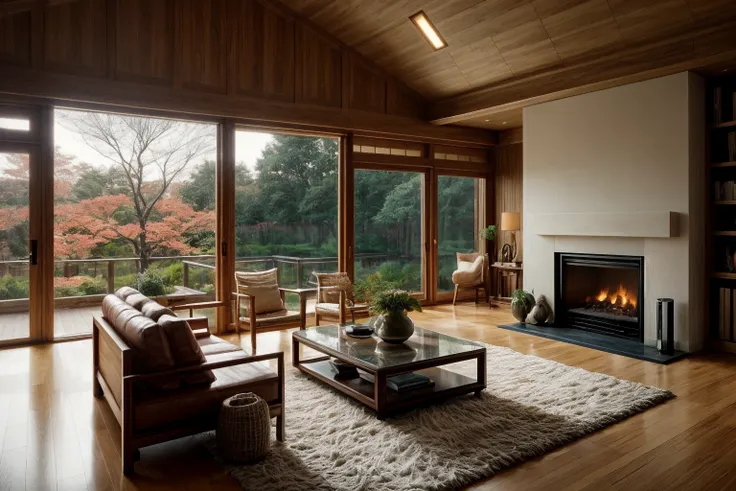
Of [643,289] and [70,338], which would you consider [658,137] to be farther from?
[70,338]

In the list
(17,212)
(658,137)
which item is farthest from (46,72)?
(658,137)

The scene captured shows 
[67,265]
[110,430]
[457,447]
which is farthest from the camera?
[67,265]

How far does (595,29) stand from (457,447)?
4.25m

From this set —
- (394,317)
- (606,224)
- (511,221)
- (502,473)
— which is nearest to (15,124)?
(394,317)

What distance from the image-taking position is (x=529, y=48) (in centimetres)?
577

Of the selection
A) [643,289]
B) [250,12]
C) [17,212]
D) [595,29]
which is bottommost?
[643,289]

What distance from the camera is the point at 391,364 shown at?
3447 mm

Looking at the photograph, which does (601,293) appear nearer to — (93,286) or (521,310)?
(521,310)

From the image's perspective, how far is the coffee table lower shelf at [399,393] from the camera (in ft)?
11.3

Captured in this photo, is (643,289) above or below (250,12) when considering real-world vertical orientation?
below

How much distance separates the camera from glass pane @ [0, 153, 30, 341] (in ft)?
17.4

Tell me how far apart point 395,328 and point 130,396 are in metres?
1.90

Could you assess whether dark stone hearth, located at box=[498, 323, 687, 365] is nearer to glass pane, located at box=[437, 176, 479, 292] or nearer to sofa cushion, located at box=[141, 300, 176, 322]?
glass pane, located at box=[437, 176, 479, 292]

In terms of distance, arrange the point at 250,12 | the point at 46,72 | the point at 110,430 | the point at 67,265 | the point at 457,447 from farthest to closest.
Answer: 1. the point at 250,12
2. the point at 67,265
3. the point at 46,72
4. the point at 110,430
5. the point at 457,447
